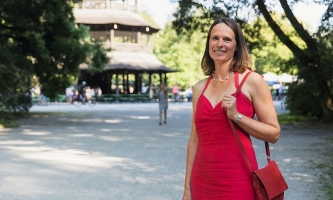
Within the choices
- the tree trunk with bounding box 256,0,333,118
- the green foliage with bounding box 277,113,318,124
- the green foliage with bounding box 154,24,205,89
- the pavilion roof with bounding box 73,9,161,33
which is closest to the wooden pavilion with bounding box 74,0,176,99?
the pavilion roof with bounding box 73,9,161,33

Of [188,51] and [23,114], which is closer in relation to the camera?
[23,114]

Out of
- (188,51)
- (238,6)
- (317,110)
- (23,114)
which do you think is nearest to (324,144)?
(238,6)

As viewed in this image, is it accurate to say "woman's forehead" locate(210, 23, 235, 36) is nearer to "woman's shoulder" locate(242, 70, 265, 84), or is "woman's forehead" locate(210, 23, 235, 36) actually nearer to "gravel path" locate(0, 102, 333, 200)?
"woman's shoulder" locate(242, 70, 265, 84)

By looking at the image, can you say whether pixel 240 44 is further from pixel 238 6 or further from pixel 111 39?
pixel 111 39

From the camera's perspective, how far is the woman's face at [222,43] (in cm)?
308

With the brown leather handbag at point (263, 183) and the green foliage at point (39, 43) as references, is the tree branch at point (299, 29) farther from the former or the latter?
the brown leather handbag at point (263, 183)

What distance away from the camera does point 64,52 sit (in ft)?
83.6

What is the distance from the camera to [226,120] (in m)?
2.94

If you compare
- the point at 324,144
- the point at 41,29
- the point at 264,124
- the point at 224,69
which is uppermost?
the point at 41,29

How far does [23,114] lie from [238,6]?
14.0m

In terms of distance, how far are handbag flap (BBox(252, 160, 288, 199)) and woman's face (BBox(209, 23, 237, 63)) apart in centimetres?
59

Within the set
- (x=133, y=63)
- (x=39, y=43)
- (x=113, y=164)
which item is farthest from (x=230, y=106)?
(x=133, y=63)

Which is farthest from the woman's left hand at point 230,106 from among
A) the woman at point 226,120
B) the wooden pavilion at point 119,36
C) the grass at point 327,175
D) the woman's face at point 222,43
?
the wooden pavilion at point 119,36

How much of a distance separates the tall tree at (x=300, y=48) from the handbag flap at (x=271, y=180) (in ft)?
51.3
